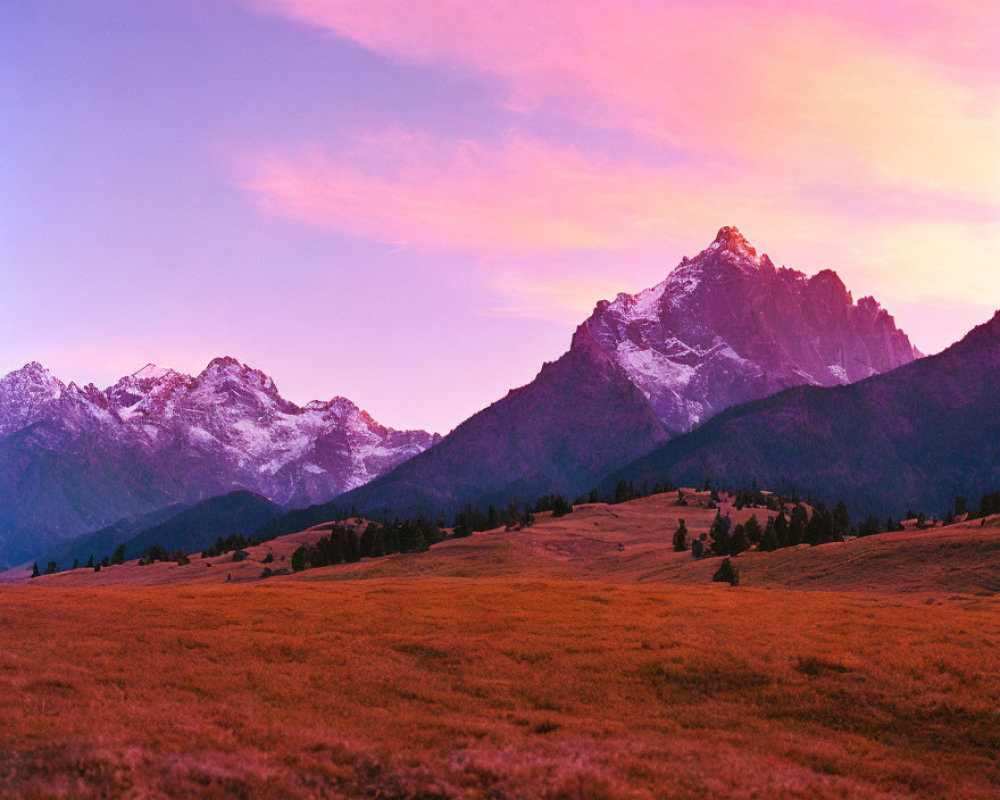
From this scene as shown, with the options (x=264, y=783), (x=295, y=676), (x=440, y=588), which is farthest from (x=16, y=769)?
(x=440, y=588)

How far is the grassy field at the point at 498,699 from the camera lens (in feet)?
66.8

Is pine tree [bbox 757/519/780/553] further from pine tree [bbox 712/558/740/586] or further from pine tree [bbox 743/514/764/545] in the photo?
pine tree [bbox 712/558/740/586]

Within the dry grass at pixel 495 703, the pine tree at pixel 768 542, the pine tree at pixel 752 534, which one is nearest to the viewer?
the dry grass at pixel 495 703

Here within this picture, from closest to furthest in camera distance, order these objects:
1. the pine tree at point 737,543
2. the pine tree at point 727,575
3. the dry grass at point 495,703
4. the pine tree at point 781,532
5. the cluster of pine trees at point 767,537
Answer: the dry grass at point 495,703 < the pine tree at point 727,575 < the pine tree at point 737,543 < the cluster of pine trees at point 767,537 < the pine tree at point 781,532

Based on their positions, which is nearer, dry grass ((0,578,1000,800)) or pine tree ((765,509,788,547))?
dry grass ((0,578,1000,800))

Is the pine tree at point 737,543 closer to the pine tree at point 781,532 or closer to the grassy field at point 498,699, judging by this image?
the pine tree at point 781,532

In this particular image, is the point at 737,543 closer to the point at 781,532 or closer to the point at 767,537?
the point at 767,537

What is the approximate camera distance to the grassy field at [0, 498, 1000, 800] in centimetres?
2038

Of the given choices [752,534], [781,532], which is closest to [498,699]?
[752,534]

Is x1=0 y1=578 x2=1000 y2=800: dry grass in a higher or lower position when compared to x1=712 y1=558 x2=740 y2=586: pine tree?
higher

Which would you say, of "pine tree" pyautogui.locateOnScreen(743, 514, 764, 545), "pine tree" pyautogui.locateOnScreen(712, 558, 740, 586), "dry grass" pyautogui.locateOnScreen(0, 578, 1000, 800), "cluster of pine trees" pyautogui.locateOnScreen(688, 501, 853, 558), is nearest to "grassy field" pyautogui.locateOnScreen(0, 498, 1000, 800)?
"dry grass" pyautogui.locateOnScreen(0, 578, 1000, 800)

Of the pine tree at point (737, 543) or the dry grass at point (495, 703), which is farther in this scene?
the pine tree at point (737, 543)

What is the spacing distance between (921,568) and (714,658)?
1993 inches

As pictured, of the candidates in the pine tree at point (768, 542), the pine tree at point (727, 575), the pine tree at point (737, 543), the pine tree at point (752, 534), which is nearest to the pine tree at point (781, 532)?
the pine tree at point (752, 534)
